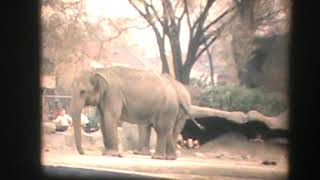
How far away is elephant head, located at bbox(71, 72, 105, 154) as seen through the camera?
139cm

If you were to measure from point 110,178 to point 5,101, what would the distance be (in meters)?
0.31

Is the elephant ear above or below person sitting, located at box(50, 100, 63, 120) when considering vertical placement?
above

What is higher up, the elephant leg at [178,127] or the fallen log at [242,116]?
the fallen log at [242,116]

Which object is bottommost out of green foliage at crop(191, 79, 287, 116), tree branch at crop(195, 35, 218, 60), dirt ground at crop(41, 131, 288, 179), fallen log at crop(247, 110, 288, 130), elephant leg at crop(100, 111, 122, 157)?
dirt ground at crop(41, 131, 288, 179)

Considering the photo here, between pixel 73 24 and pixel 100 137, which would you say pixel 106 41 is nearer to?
pixel 73 24

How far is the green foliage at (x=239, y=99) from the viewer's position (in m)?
1.33

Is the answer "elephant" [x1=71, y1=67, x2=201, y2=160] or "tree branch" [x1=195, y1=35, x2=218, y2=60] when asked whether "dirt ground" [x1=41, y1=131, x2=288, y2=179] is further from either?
"tree branch" [x1=195, y1=35, x2=218, y2=60]

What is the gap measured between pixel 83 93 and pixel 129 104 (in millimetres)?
111

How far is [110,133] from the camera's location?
1392 millimetres

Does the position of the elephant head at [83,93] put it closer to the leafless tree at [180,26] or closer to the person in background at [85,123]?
the person in background at [85,123]

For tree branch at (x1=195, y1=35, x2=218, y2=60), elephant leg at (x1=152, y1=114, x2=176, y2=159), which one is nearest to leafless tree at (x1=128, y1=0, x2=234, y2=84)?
tree branch at (x1=195, y1=35, x2=218, y2=60)

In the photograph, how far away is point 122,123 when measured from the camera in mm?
1397

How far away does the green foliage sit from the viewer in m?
1.33

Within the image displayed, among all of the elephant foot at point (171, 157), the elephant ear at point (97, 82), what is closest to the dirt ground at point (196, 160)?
the elephant foot at point (171, 157)
